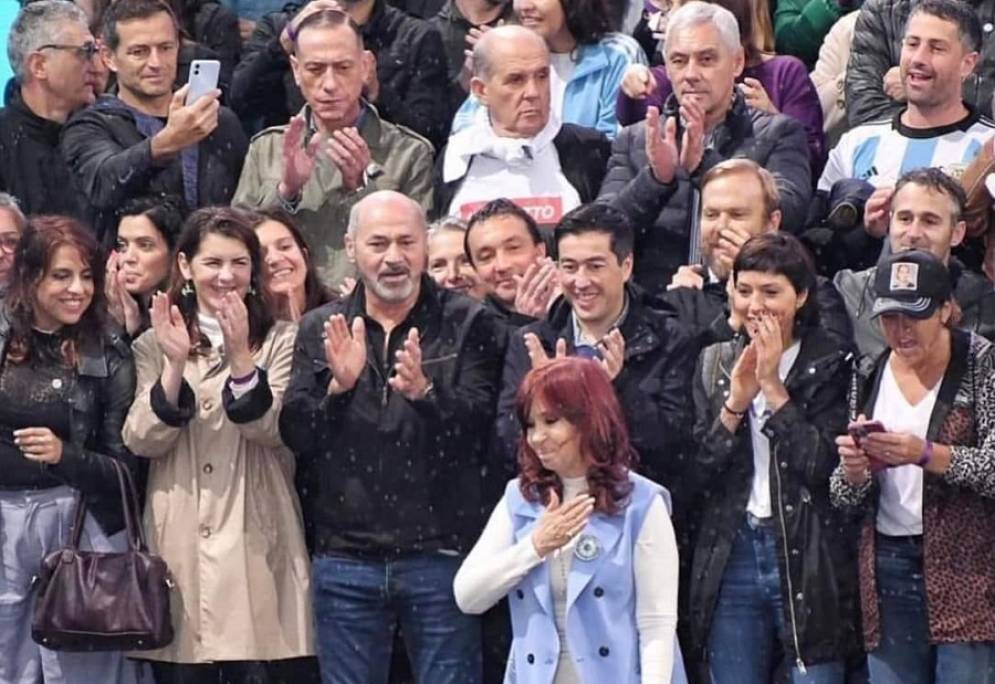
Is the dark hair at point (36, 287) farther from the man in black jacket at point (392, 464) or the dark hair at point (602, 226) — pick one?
the dark hair at point (602, 226)

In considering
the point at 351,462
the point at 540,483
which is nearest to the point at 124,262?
the point at 351,462

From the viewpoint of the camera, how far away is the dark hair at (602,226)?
30.3 ft

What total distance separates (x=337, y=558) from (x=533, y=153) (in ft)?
6.69

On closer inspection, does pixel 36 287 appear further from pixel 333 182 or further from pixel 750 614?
pixel 750 614

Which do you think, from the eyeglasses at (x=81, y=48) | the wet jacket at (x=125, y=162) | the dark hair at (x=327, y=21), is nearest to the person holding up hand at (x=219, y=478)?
the wet jacket at (x=125, y=162)

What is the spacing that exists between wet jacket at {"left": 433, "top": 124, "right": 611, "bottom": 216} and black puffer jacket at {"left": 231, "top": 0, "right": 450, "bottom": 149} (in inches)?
31.5

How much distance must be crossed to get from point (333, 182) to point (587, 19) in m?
1.49

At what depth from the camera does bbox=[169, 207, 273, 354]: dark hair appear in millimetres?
9562

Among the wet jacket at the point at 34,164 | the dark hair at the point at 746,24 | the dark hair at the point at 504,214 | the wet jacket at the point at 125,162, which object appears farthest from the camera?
the wet jacket at the point at 34,164

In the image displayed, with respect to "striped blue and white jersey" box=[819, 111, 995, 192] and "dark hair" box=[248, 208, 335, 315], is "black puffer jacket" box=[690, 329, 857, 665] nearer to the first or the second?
"striped blue and white jersey" box=[819, 111, 995, 192]

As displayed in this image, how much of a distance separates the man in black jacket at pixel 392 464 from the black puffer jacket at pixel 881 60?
250cm

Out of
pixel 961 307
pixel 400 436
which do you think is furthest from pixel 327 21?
pixel 961 307

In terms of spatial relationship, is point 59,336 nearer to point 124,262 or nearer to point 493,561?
point 124,262

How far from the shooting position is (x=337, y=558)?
30.5 ft
